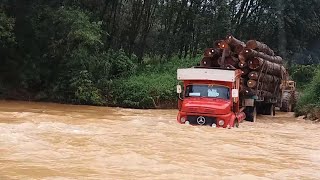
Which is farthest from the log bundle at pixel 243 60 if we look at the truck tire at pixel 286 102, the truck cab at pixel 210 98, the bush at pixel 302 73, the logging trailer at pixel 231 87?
the bush at pixel 302 73

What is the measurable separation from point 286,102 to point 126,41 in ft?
48.5

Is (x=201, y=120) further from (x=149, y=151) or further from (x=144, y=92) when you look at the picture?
(x=144, y=92)

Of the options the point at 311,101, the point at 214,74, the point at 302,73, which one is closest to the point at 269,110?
the point at 311,101

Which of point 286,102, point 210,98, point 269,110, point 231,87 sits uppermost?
point 231,87

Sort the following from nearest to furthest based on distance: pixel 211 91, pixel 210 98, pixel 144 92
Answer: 1. pixel 210 98
2. pixel 211 91
3. pixel 144 92

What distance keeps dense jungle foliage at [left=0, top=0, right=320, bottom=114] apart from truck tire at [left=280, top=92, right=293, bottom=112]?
3.00 metres

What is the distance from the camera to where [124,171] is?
8.99 m

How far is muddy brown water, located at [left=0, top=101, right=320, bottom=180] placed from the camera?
8977 millimetres

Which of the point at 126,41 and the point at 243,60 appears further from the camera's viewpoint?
the point at 126,41

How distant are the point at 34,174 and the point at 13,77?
21635mm

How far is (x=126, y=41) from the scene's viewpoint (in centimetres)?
3809

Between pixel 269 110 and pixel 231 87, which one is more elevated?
pixel 231 87

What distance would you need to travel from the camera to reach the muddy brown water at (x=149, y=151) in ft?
29.5

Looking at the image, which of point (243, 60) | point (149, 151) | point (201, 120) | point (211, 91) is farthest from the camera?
point (243, 60)
